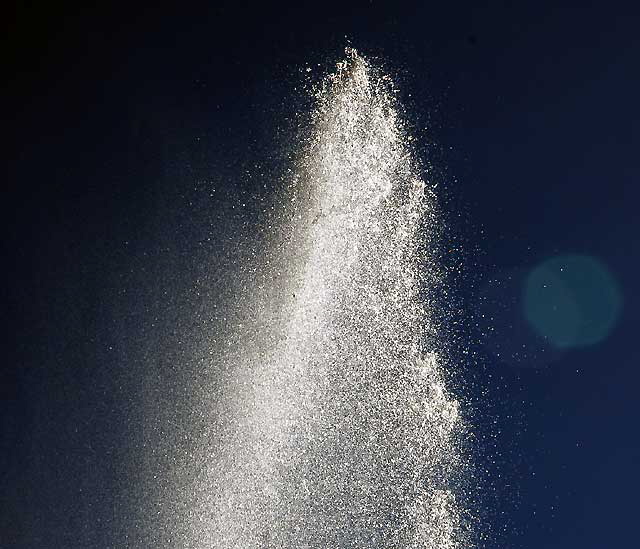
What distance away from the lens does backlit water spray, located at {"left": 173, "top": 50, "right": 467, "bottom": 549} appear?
1.61 m

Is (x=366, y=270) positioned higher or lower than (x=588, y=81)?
lower

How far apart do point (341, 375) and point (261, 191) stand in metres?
0.42

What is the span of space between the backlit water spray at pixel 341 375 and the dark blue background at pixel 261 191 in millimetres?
70

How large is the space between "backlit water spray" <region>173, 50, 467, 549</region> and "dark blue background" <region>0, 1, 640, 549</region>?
0.23 ft

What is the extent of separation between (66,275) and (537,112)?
1090 mm

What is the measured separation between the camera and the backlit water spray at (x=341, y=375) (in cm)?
161

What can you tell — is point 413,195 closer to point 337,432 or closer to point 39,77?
point 337,432

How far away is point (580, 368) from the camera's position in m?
1.58

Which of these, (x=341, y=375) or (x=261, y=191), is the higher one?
(x=261, y=191)

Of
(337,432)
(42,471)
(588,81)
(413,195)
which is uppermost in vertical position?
(588,81)

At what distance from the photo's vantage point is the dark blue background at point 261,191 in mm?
1573

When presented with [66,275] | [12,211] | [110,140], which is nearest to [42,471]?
[66,275]

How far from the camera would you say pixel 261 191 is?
1.74 m

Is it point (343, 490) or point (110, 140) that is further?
point (110, 140)
